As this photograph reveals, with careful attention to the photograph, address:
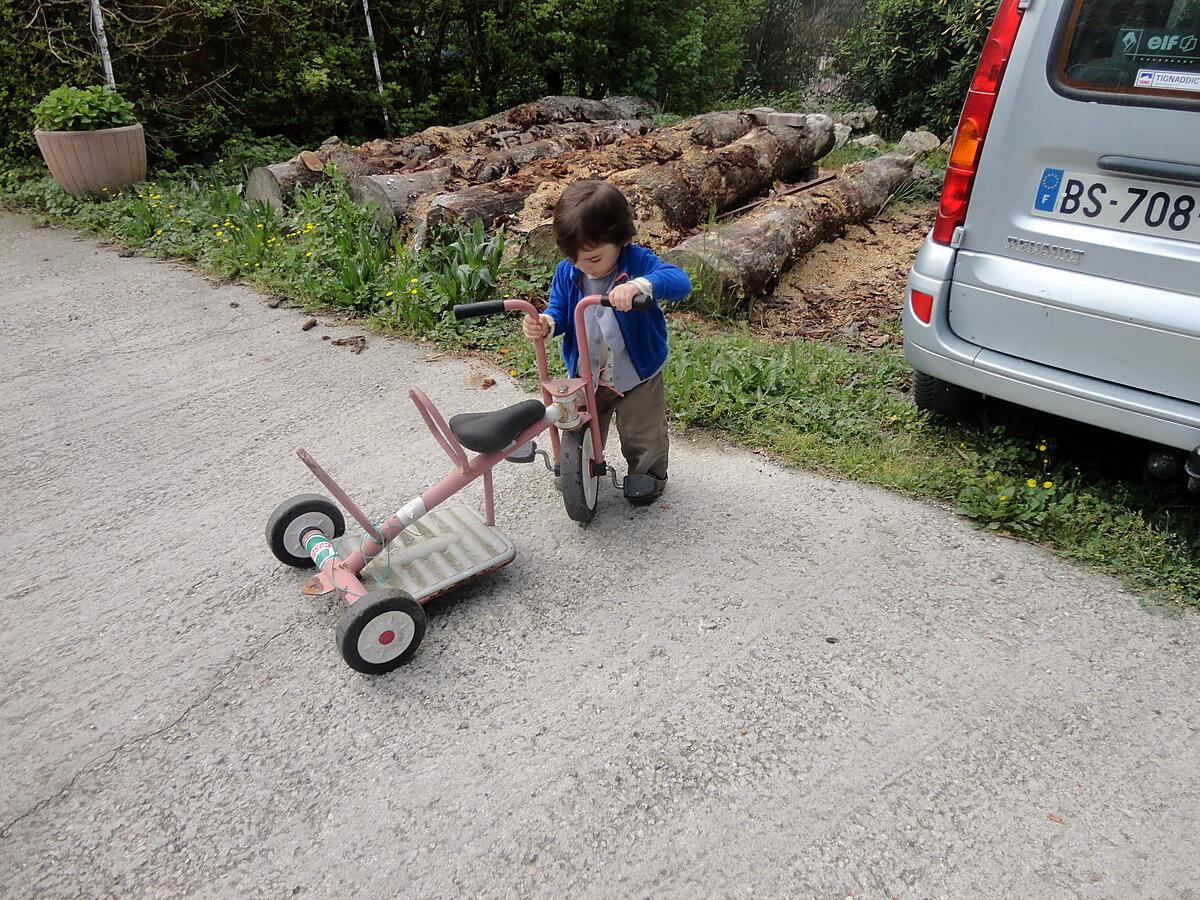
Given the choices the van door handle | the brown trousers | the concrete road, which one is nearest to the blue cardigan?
the brown trousers

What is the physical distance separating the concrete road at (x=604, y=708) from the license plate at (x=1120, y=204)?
1.19 metres

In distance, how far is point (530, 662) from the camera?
258 centimetres

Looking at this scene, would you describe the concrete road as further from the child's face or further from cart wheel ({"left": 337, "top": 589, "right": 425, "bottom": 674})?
the child's face

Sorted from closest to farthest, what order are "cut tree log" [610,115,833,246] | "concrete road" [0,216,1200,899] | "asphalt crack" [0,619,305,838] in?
"concrete road" [0,216,1200,899]
"asphalt crack" [0,619,305,838]
"cut tree log" [610,115,833,246]

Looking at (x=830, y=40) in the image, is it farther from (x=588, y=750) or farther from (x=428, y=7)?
(x=588, y=750)

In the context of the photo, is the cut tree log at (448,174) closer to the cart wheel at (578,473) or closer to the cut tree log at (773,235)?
the cut tree log at (773,235)

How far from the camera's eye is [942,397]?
11.8ft

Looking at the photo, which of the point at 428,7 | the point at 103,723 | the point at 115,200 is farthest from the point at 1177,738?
the point at 428,7

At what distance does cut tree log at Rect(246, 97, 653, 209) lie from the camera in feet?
21.5

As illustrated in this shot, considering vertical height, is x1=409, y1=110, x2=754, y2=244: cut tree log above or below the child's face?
below

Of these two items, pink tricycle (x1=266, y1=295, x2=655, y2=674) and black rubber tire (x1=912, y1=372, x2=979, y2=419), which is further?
black rubber tire (x1=912, y1=372, x2=979, y2=419)

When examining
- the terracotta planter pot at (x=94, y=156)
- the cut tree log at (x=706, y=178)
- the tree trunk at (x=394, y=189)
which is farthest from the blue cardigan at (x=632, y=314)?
the terracotta planter pot at (x=94, y=156)

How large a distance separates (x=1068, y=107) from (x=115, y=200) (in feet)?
24.5

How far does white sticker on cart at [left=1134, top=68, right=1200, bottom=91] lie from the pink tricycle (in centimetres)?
172
